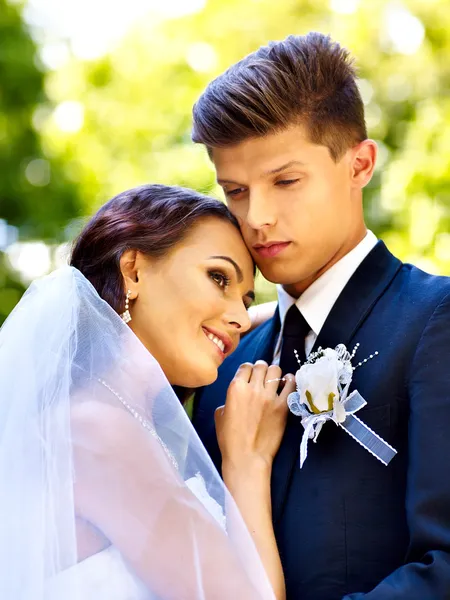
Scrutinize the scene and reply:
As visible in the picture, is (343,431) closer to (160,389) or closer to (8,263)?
(160,389)

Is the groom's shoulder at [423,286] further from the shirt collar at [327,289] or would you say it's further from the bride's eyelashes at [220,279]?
the bride's eyelashes at [220,279]

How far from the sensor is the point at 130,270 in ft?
10.7

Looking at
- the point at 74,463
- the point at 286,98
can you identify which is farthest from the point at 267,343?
the point at 74,463

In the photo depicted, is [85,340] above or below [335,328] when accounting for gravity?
above

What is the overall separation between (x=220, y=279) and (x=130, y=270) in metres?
0.31

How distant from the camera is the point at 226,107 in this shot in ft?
10.4

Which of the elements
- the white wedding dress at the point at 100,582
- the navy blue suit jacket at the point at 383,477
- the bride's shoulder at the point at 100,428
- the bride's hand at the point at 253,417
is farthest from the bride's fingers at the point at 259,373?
the white wedding dress at the point at 100,582

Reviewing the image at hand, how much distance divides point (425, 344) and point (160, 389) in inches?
32.7

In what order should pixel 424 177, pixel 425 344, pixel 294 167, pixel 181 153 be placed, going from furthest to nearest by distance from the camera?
pixel 181 153, pixel 424 177, pixel 294 167, pixel 425 344

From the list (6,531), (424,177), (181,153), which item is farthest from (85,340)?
(181,153)

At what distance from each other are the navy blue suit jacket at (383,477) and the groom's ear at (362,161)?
0.42m

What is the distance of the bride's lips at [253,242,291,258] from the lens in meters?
3.21

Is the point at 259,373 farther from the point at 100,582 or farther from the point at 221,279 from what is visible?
the point at 100,582

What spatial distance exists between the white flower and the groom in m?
0.10
